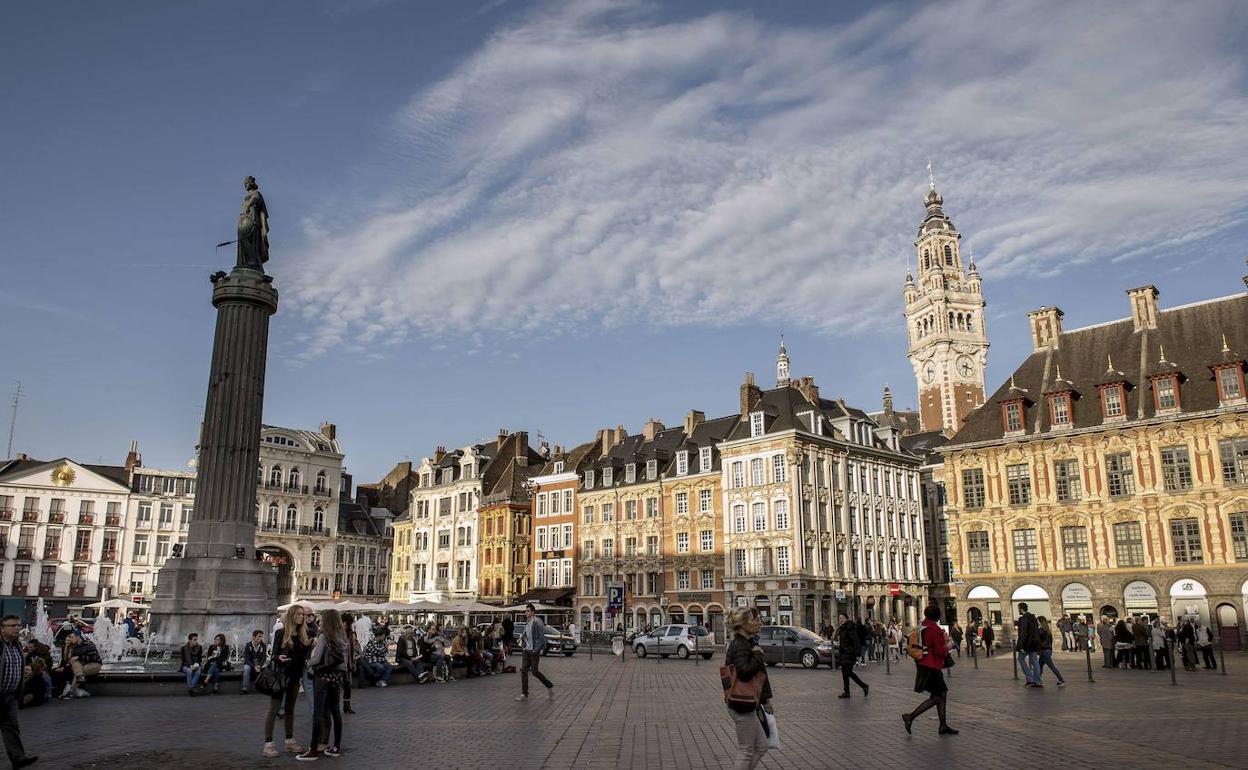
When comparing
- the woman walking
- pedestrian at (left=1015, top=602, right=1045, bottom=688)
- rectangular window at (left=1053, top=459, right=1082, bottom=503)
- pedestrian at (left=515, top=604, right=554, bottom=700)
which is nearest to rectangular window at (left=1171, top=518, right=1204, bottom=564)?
rectangular window at (left=1053, top=459, right=1082, bottom=503)

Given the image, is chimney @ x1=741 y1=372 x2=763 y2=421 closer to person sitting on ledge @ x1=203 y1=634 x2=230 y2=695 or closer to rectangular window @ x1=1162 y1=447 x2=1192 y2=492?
rectangular window @ x1=1162 y1=447 x2=1192 y2=492

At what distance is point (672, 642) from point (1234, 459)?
25.3m

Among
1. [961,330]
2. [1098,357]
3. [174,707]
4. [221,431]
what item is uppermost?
[961,330]

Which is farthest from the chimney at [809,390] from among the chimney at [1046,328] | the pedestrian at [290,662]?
the pedestrian at [290,662]

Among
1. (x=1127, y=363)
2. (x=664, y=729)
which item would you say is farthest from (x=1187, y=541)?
(x=664, y=729)

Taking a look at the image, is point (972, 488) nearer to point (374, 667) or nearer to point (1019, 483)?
point (1019, 483)

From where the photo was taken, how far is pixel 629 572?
197 ft

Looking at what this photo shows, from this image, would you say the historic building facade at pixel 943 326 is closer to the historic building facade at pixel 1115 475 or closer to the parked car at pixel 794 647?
the historic building facade at pixel 1115 475

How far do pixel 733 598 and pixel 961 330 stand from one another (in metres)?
76.0

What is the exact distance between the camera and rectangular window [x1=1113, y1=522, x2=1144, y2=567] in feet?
135

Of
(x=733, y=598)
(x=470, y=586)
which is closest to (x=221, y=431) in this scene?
(x=733, y=598)

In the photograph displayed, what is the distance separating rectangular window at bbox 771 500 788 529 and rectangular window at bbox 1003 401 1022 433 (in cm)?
1254

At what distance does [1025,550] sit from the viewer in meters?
44.6

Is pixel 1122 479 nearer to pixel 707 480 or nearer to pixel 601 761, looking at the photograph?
pixel 707 480
